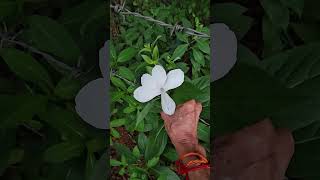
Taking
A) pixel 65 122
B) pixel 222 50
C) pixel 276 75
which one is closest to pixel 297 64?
pixel 276 75

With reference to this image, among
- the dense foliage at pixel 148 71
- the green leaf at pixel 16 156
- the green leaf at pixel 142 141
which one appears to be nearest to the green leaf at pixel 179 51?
the dense foliage at pixel 148 71

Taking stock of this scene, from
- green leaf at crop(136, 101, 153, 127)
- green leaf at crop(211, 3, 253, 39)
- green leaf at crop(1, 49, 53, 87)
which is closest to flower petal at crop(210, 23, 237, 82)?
green leaf at crop(211, 3, 253, 39)

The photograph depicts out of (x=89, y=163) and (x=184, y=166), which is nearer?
(x=184, y=166)

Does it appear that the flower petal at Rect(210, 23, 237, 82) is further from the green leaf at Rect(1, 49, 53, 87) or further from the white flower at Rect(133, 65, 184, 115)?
the green leaf at Rect(1, 49, 53, 87)

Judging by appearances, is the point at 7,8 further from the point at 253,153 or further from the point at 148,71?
the point at 253,153

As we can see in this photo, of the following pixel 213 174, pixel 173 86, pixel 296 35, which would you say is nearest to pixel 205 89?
pixel 173 86
